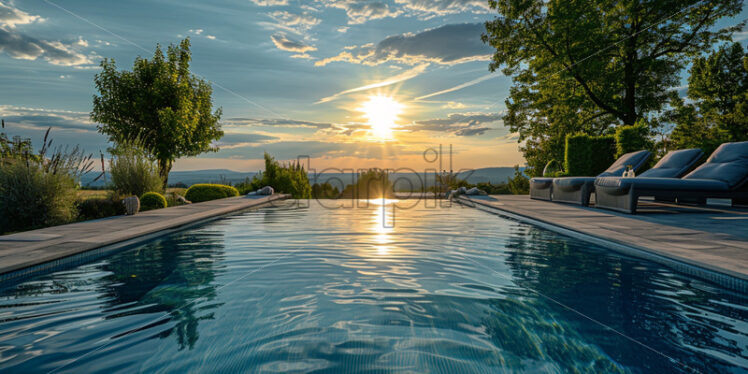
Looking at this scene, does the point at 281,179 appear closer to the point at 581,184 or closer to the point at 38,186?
the point at 38,186

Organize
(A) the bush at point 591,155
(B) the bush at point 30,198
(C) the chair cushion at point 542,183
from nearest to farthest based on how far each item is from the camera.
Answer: (B) the bush at point 30,198 < (C) the chair cushion at point 542,183 < (A) the bush at point 591,155

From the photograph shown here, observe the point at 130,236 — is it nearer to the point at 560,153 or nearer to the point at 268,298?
the point at 268,298

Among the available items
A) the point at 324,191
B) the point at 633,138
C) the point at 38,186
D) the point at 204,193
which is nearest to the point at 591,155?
the point at 633,138

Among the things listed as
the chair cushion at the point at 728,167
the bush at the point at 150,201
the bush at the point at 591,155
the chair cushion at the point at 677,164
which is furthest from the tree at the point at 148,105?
the chair cushion at the point at 728,167

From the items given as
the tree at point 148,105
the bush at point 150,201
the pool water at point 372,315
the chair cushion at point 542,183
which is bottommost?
the pool water at point 372,315

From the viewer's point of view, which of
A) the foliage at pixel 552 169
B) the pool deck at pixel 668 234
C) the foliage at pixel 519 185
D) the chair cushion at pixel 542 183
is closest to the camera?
the pool deck at pixel 668 234

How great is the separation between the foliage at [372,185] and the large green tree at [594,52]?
26.0ft

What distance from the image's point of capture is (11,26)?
981 cm

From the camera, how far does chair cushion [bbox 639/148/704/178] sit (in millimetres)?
8523

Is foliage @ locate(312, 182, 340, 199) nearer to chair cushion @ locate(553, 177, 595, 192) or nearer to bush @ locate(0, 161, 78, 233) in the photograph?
chair cushion @ locate(553, 177, 595, 192)

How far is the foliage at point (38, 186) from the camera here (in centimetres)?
668

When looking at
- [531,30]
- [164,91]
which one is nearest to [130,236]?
[164,91]

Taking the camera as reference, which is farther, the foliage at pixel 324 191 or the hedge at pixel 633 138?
the foliage at pixel 324 191

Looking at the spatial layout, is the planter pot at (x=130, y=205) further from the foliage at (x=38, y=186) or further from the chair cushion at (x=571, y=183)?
the chair cushion at (x=571, y=183)
